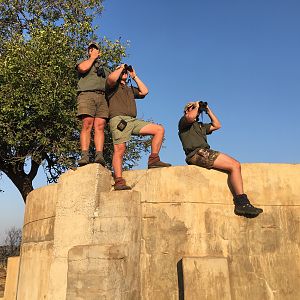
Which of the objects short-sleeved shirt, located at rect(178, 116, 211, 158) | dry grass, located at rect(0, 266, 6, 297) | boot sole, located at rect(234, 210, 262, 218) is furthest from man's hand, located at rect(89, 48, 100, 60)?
dry grass, located at rect(0, 266, 6, 297)

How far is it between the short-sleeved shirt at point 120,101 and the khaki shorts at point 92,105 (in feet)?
0.35

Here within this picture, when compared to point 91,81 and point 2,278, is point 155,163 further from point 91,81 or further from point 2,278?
point 2,278

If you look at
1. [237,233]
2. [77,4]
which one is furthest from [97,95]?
[77,4]

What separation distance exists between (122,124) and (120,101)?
1.39 feet

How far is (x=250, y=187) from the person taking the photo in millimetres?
5285

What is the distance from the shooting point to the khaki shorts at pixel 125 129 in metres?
5.65

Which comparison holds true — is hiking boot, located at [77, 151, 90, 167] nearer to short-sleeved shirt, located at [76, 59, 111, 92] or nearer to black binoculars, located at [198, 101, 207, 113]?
short-sleeved shirt, located at [76, 59, 111, 92]

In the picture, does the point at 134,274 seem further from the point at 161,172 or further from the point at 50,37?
the point at 50,37

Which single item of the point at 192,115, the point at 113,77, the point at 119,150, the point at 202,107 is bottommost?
the point at 119,150

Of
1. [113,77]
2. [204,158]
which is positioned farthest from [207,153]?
[113,77]

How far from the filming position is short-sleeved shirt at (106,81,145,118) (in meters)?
5.78

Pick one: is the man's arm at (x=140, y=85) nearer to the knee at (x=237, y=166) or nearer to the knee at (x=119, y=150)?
the knee at (x=119, y=150)

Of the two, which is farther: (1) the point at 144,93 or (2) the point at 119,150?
(1) the point at 144,93

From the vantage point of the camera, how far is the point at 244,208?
5.01 m
